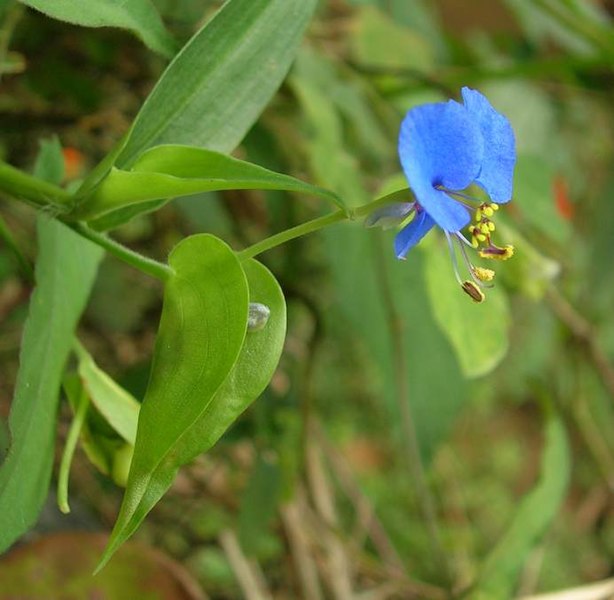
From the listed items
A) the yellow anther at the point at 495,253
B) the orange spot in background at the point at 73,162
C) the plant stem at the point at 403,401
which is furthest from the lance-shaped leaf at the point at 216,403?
the orange spot in background at the point at 73,162

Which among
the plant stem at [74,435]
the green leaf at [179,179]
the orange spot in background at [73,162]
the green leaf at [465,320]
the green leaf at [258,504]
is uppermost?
the green leaf at [179,179]

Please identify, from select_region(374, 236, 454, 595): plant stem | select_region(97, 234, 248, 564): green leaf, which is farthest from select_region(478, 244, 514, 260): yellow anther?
select_region(374, 236, 454, 595): plant stem

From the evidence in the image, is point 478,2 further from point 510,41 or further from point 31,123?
point 31,123

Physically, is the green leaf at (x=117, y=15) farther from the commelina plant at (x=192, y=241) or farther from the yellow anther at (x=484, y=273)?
the yellow anther at (x=484, y=273)

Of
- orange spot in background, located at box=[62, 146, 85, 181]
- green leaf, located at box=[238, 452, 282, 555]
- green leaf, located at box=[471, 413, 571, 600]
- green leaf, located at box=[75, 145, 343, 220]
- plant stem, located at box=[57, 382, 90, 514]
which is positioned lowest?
green leaf, located at box=[238, 452, 282, 555]

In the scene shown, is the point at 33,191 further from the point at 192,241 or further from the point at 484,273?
the point at 484,273

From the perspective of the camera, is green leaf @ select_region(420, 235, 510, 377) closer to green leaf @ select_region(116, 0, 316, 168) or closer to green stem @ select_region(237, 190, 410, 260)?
green leaf @ select_region(116, 0, 316, 168)

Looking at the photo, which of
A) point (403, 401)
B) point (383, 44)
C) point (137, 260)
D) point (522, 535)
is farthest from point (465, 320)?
point (383, 44)

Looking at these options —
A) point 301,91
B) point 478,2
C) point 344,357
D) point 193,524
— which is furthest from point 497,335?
point 478,2
